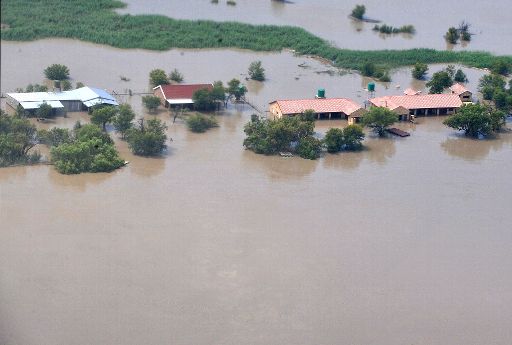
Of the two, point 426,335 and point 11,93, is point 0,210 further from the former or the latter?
point 426,335

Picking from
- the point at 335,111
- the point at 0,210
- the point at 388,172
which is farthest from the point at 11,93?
the point at 388,172

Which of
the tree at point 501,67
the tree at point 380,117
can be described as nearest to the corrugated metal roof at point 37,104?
the tree at point 380,117

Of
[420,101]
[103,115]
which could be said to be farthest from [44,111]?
[420,101]

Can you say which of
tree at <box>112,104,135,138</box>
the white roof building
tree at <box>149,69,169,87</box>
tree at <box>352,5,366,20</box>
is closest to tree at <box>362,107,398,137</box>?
tree at <box>112,104,135,138</box>

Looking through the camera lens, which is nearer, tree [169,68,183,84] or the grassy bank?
tree [169,68,183,84]

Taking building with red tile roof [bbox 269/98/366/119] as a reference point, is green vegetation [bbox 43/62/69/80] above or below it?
above

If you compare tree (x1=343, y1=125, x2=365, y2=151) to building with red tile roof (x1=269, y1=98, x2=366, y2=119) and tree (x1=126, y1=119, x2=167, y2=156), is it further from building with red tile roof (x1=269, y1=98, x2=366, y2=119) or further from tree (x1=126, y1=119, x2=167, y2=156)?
tree (x1=126, y1=119, x2=167, y2=156)
